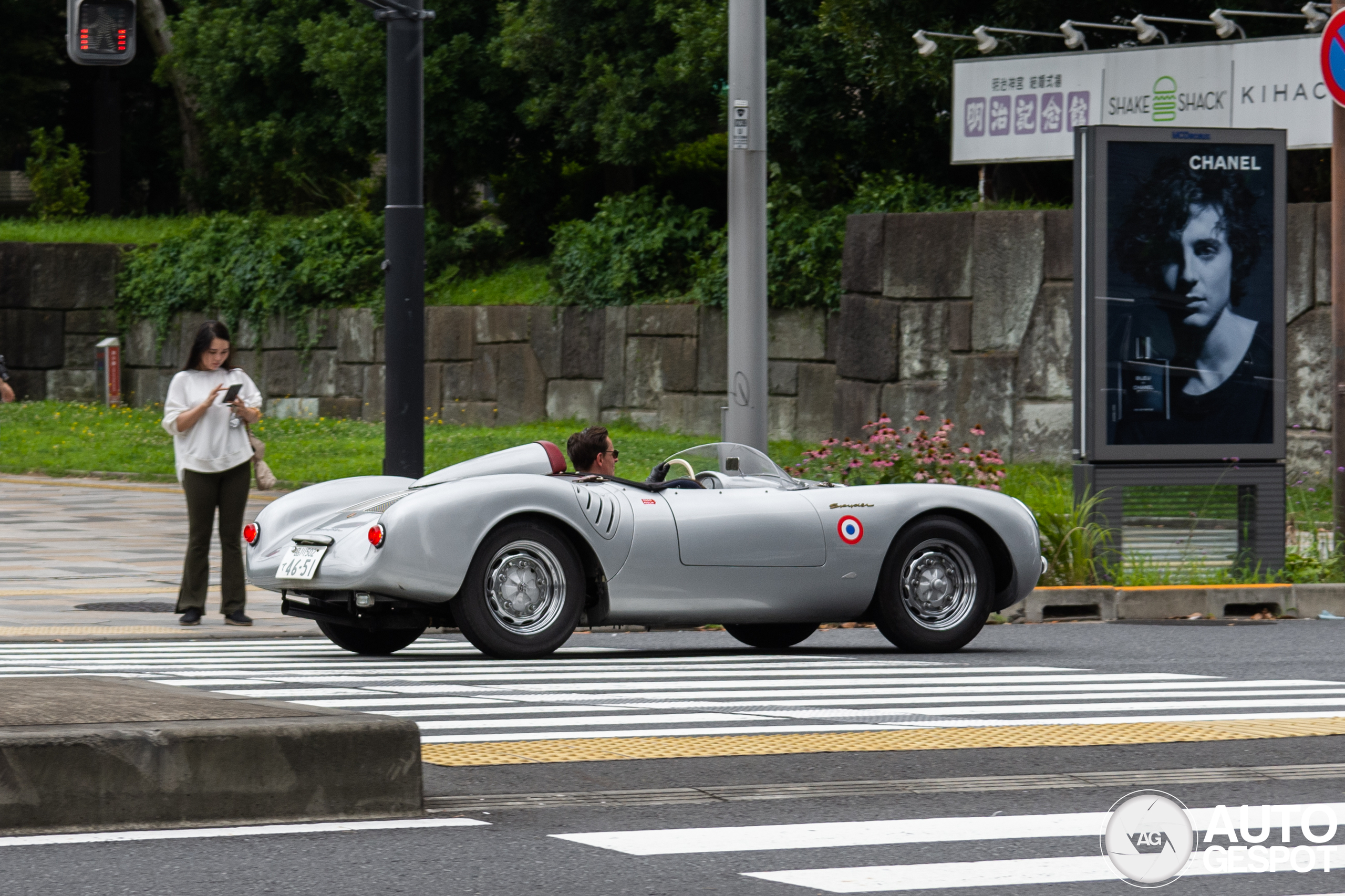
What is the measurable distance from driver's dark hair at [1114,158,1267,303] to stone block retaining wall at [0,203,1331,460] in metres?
4.69

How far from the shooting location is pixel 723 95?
89.2 feet

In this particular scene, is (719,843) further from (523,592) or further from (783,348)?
(783,348)

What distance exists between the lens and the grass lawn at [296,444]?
76.9 ft

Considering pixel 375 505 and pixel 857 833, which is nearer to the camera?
pixel 857 833

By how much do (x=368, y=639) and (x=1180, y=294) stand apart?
19.6 ft

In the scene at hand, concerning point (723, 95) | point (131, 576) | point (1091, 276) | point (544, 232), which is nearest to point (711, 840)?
point (1091, 276)

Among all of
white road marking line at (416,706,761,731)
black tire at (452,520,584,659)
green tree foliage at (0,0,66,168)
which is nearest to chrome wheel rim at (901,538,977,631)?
black tire at (452,520,584,659)

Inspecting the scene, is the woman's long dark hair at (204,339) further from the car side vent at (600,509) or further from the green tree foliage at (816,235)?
the green tree foliage at (816,235)

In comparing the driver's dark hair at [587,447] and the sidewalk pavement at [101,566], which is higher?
the driver's dark hair at [587,447]

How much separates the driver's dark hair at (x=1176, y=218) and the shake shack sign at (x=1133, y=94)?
19.0ft

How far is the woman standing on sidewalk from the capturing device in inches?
451

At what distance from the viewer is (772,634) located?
432 inches

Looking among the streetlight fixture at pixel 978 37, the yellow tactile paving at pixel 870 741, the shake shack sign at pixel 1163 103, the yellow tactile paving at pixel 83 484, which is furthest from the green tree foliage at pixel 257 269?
the yellow tactile paving at pixel 870 741

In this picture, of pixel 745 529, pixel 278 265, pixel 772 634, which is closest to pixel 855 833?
pixel 745 529
